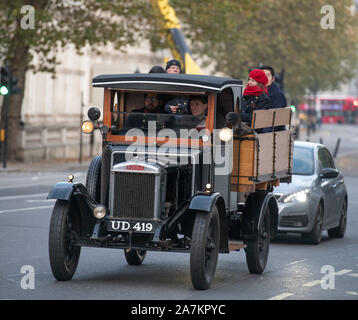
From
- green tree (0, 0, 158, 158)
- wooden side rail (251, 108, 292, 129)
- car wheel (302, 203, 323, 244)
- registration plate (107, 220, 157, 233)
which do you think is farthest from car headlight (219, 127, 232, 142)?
green tree (0, 0, 158, 158)

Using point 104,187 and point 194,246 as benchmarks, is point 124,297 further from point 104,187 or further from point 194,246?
point 104,187

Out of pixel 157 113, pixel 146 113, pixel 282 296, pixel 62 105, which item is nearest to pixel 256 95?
pixel 157 113

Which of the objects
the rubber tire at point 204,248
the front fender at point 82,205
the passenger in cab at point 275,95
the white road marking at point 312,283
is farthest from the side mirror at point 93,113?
the white road marking at point 312,283

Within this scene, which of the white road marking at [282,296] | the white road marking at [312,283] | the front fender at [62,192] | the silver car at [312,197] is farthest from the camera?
the silver car at [312,197]

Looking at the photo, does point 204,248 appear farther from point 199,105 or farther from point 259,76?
point 259,76

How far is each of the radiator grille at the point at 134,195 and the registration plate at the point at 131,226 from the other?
0.06 meters

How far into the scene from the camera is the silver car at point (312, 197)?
15.8 m

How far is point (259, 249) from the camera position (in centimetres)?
1214

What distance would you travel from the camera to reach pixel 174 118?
37.8 feet

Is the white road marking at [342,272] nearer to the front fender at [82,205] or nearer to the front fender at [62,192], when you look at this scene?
the front fender at [82,205]

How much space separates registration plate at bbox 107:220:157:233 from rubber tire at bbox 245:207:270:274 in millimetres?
1697

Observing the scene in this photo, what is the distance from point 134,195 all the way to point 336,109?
120m

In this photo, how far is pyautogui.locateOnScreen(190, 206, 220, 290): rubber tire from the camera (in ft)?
33.6

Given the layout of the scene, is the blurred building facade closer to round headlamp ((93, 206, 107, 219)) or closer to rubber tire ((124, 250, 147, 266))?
rubber tire ((124, 250, 147, 266))
